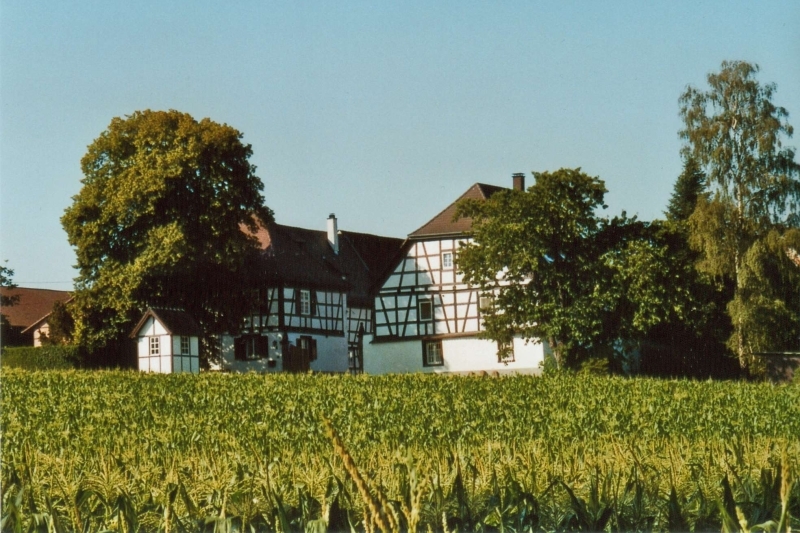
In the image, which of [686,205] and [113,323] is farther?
[686,205]

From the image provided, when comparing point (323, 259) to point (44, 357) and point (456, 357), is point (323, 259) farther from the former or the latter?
point (44, 357)

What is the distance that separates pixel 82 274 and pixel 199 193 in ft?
19.9

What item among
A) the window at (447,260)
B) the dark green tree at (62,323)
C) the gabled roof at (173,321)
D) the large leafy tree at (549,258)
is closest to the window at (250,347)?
the gabled roof at (173,321)

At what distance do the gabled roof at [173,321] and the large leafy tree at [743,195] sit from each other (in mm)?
21584

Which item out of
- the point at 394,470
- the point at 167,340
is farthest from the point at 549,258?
the point at 394,470

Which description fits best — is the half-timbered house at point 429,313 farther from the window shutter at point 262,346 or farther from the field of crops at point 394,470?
the field of crops at point 394,470

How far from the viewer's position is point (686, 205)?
6166 cm

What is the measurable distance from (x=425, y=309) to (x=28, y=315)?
32411mm

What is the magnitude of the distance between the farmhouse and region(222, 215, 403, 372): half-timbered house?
44.4 feet

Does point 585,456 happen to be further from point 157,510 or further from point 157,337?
point 157,337

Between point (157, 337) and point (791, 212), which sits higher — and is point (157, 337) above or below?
below

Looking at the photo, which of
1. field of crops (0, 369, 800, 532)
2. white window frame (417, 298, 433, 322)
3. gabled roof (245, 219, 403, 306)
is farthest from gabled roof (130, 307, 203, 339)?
field of crops (0, 369, 800, 532)

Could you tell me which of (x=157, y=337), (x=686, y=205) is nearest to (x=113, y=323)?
(x=157, y=337)

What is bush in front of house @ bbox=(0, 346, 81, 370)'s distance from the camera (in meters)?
49.7
